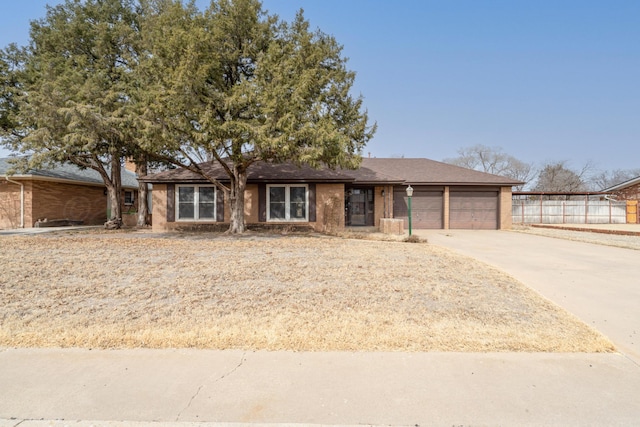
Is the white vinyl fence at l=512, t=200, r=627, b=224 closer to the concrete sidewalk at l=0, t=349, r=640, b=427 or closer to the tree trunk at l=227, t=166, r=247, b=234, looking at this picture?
the tree trunk at l=227, t=166, r=247, b=234

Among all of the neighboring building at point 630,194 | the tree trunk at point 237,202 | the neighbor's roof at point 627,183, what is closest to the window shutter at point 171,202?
the tree trunk at point 237,202

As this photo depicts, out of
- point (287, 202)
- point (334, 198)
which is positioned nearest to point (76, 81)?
point (287, 202)

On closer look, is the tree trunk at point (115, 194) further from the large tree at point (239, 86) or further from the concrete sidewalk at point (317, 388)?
the concrete sidewalk at point (317, 388)

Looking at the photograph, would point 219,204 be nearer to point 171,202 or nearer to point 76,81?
point 171,202

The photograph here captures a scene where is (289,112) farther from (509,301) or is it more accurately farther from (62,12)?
(62,12)

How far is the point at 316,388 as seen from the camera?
2.85m

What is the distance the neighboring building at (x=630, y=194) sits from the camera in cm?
2578

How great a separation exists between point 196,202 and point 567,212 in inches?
1017

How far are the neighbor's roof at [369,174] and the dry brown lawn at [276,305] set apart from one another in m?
7.12

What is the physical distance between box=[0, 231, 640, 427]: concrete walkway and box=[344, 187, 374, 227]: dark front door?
14224mm

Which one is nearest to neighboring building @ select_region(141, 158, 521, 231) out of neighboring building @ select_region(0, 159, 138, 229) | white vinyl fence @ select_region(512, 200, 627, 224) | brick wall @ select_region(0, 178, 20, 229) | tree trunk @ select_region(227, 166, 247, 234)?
tree trunk @ select_region(227, 166, 247, 234)

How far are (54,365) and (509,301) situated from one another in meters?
5.81

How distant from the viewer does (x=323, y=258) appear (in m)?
8.28

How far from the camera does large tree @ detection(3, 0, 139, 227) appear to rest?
38.0ft
